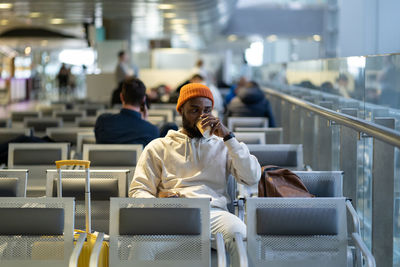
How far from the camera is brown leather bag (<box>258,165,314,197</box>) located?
13.8 ft

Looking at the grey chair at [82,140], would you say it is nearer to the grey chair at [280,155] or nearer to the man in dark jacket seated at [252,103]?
the grey chair at [280,155]

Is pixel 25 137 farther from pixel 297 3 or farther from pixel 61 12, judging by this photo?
pixel 297 3

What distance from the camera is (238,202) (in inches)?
174

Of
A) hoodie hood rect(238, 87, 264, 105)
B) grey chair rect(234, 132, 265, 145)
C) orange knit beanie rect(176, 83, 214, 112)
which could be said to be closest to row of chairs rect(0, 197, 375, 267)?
orange knit beanie rect(176, 83, 214, 112)

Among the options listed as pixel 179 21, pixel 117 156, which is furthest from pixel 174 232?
pixel 179 21

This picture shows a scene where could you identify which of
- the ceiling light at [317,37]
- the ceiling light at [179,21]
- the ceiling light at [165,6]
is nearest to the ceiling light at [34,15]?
the ceiling light at [165,6]

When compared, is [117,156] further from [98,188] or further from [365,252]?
[365,252]

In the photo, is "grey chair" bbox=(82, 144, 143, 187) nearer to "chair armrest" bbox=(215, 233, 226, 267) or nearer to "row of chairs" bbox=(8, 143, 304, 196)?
"row of chairs" bbox=(8, 143, 304, 196)

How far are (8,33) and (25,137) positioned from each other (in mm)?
20518

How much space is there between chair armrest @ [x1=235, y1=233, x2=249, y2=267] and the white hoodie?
2.02 feet

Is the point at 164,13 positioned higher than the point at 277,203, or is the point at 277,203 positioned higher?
the point at 164,13

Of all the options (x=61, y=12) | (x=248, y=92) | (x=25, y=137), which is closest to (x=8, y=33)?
(x=61, y=12)

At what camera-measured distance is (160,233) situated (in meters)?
3.56

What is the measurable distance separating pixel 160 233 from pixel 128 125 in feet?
9.37
